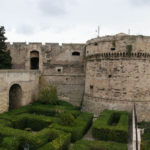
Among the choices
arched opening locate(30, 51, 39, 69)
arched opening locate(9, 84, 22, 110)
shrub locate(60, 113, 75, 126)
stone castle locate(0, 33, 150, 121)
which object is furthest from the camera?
arched opening locate(30, 51, 39, 69)

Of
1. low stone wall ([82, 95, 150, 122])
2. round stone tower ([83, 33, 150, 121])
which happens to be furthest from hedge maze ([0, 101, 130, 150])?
round stone tower ([83, 33, 150, 121])

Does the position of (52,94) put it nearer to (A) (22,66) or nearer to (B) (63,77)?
(B) (63,77)

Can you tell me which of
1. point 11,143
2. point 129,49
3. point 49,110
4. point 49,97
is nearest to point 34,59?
point 49,97

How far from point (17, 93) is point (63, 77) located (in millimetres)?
6261

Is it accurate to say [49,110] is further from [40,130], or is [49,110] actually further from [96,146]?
[96,146]

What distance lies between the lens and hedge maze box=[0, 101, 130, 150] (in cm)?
966

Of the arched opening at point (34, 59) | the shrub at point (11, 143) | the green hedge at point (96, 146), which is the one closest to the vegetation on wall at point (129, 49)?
the green hedge at point (96, 146)

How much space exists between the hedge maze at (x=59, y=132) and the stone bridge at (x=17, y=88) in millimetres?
1739

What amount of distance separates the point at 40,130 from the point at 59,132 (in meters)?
2.82

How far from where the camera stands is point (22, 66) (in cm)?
2417

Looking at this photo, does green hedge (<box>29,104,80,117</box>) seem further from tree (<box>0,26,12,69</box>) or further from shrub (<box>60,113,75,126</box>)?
tree (<box>0,26,12,69</box>)

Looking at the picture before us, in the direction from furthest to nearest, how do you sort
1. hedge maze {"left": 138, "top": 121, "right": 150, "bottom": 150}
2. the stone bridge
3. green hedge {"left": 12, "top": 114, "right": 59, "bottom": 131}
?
the stone bridge → green hedge {"left": 12, "top": 114, "right": 59, "bottom": 131} → hedge maze {"left": 138, "top": 121, "right": 150, "bottom": 150}

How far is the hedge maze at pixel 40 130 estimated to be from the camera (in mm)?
9539

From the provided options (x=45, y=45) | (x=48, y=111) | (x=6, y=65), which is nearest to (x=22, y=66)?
(x=6, y=65)
